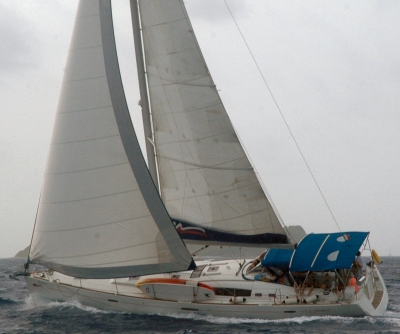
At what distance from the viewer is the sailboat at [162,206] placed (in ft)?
51.1

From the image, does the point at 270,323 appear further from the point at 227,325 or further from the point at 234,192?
the point at 234,192

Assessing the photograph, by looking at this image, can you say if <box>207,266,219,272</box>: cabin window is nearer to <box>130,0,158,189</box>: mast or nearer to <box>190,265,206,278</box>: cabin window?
<box>190,265,206,278</box>: cabin window

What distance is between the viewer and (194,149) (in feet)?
56.4

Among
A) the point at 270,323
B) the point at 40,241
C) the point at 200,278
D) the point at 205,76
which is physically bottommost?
the point at 270,323

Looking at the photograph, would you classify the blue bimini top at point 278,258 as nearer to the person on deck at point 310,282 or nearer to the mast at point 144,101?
the person on deck at point 310,282


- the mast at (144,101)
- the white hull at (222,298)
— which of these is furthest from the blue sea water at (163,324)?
the mast at (144,101)

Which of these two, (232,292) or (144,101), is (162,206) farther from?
(144,101)

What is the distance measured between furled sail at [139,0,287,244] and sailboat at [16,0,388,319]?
0.03 metres

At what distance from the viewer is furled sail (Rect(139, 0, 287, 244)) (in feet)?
55.6

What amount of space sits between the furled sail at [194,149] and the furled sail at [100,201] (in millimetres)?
1478

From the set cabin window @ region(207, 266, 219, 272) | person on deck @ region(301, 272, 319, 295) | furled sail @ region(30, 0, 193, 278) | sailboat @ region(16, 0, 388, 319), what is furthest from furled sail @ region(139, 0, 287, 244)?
furled sail @ region(30, 0, 193, 278)

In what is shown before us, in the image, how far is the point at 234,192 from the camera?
55.8 ft

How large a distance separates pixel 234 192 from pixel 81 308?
4.91 metres

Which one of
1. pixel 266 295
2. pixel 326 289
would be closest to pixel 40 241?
pixel 266 295
